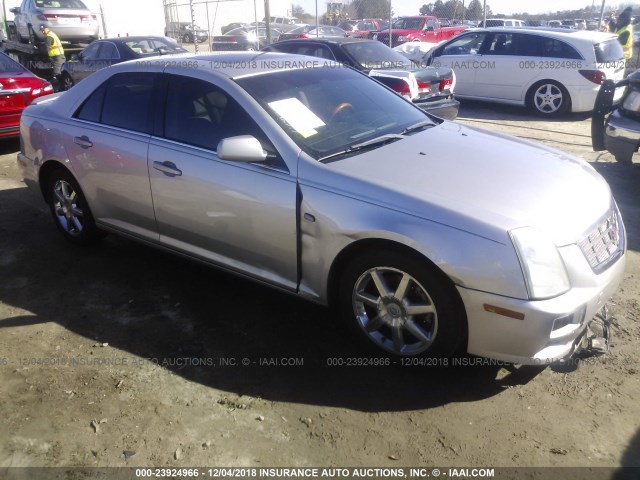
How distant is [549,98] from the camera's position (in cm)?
987

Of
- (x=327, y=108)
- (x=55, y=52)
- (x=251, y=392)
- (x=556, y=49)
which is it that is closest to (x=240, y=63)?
(x=327, y=108)

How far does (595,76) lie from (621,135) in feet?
13.3

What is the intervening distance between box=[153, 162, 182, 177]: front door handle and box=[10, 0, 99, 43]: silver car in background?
15083 millimetres

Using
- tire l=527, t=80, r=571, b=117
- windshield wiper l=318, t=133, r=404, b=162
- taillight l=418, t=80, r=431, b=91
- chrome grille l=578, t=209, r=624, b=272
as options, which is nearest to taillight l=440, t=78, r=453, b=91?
taillight l=418, t=80, r=431, b=91

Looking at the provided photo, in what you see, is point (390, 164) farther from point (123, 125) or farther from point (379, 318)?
point (123, 125)

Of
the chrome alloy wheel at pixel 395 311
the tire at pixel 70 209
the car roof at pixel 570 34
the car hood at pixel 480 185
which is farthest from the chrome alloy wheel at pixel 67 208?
the car roof at pixel 570 34

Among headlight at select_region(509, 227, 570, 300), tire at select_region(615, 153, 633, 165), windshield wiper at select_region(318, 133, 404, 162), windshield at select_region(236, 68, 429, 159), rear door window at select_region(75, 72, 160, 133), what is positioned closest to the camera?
headlight at select_region(509, 227, 570, 300)

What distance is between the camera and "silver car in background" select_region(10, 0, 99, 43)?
1608 centimetres

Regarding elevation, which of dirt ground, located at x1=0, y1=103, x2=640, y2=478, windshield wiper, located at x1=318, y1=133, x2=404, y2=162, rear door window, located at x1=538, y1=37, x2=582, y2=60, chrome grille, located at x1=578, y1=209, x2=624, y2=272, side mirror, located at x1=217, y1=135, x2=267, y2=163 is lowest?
dirt ground, located at x1=0, y1=103, x2=640, y2=478

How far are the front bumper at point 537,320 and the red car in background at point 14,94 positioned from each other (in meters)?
7.69

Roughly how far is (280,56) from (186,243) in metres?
1.61

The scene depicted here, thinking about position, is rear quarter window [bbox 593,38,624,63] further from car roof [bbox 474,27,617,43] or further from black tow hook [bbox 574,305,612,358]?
black tow hook [bbox 574,305,612,358]

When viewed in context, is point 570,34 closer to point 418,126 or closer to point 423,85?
point 423,85

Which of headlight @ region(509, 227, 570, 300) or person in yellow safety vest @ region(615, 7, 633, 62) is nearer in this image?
headlight @ region(509, 227, 570, 300)
